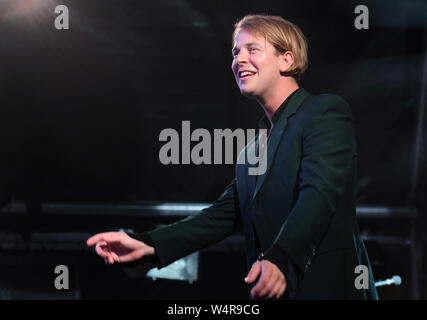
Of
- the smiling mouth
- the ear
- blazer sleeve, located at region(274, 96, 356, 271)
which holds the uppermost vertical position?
the ear

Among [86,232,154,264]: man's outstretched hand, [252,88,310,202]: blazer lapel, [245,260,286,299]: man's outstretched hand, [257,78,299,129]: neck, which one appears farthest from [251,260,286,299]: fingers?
[257,78,299,129]: neck

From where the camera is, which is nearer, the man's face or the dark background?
the man's face

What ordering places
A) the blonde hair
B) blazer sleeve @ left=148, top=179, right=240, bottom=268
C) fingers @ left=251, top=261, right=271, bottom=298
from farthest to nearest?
the blonde hair < blazer sleeve @ left=148, top=179, right=240, bottom=268 < fingers @ left=251, top=261, right=271, bottom=298

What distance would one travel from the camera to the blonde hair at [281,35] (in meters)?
1.64

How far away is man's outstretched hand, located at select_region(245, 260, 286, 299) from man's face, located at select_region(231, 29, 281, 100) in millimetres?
689

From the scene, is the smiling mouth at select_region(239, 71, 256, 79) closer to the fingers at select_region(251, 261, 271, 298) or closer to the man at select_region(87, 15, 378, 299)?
the man at select_region(87, 15, 378, 299)

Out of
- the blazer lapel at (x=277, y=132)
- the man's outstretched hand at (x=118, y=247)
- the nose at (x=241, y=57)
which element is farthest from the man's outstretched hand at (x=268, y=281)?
the nose at (x=241, y=57)

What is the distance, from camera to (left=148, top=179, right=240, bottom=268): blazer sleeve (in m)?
1.53

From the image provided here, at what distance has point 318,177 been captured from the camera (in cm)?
123

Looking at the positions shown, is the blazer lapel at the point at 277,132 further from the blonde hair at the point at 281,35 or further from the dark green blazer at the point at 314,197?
the blonde hair at the point at 281,35

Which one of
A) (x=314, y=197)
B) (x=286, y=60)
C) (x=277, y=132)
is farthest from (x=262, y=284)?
(x=286, y=60)

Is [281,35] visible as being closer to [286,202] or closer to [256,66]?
[256,66]

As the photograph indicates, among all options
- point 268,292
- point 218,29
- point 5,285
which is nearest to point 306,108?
point 268,292

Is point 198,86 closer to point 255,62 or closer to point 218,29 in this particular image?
point 218,29
